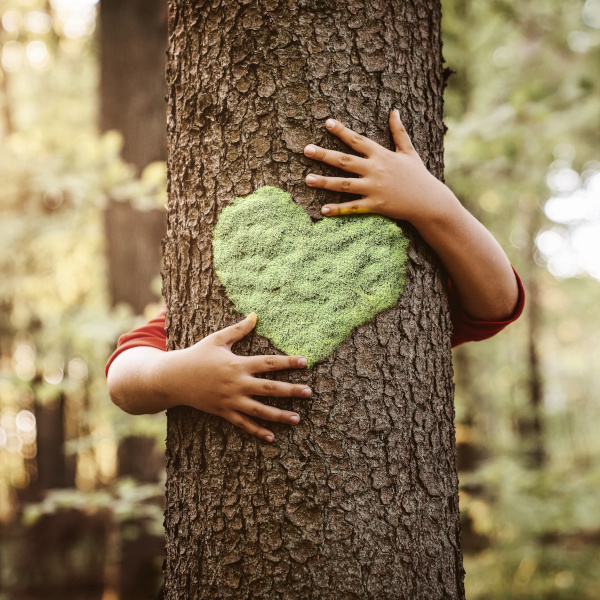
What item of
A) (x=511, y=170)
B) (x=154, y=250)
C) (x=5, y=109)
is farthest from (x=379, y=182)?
(x=5, y=109)

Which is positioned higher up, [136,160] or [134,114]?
[134,114]

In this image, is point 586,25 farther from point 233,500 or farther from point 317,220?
point 233,500

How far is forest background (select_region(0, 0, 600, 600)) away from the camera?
11.6 ft

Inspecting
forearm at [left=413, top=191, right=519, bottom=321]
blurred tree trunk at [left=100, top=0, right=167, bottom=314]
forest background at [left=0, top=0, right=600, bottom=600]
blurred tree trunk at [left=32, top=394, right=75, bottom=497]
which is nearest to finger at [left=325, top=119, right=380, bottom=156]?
forearm at [left=413, top=191, right=519, bottom=321]

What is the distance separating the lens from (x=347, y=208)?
4.17 feet

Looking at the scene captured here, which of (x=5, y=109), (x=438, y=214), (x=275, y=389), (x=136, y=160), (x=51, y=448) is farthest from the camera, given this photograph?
(x=51, y=448)

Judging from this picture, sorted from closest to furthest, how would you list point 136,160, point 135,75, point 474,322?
point 474,322 → point 136,160 → point 135,75

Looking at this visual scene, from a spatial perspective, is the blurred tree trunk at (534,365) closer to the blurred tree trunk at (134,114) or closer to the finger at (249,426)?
the blurred tree trunk at (134,114)

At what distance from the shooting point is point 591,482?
4734mm

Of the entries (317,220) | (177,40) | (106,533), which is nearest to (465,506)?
(317,220)

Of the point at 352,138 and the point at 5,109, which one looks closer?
the point at 352,138

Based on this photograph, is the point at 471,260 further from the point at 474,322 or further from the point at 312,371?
the point at 312,371

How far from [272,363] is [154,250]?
12.3 ft

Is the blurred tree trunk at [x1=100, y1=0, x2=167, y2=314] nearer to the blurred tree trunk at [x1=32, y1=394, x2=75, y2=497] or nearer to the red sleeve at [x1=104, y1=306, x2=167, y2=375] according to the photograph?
the red sleeve at [x1=104, y1=306, x2=167, y2=375]
